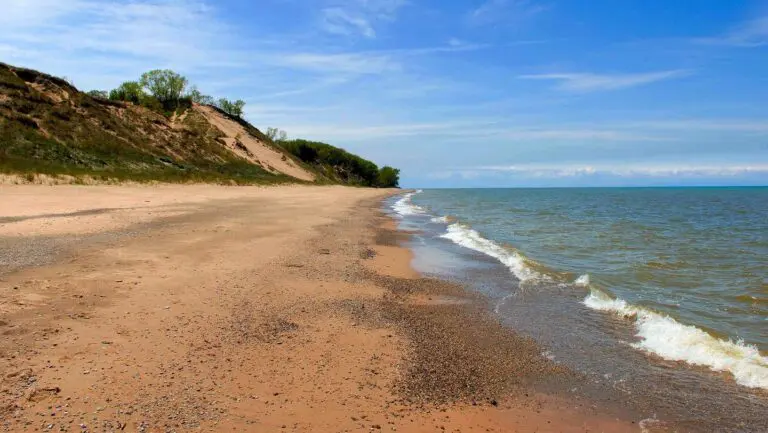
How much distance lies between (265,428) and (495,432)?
2.04 metres

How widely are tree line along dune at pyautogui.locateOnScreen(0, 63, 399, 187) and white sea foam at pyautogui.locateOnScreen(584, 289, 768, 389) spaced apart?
90.5 ft

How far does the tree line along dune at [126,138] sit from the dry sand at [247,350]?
20.9 m

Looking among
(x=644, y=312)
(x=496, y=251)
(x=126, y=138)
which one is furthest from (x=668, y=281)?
(x=126, y=138)

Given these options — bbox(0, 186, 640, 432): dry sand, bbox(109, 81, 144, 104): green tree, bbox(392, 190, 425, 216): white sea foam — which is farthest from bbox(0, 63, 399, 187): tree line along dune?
bbox(0, 186, 640, 432): dry sand

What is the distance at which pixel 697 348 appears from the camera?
6.82 meters

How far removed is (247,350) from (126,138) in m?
42.9

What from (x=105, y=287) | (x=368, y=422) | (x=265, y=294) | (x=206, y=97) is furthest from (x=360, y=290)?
(x=206, y=97)

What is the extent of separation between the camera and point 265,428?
13.4 feet

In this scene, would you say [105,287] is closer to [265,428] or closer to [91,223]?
[265,428]

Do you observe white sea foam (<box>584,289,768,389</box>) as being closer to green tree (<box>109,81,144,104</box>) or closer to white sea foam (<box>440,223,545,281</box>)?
white sea foam (<box>440,223,545,281</box>)

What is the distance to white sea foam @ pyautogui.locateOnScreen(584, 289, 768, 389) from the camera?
6.04 m

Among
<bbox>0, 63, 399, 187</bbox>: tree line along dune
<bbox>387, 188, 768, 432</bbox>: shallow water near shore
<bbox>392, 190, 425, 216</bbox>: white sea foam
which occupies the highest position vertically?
<bbox>0, 63, 399, 187</bbox>: tree line along dune

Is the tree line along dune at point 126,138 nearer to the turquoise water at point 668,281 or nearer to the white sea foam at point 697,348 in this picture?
the turquoise water at point 668,281

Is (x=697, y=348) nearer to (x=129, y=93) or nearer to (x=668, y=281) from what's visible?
(x=668, y=281)
